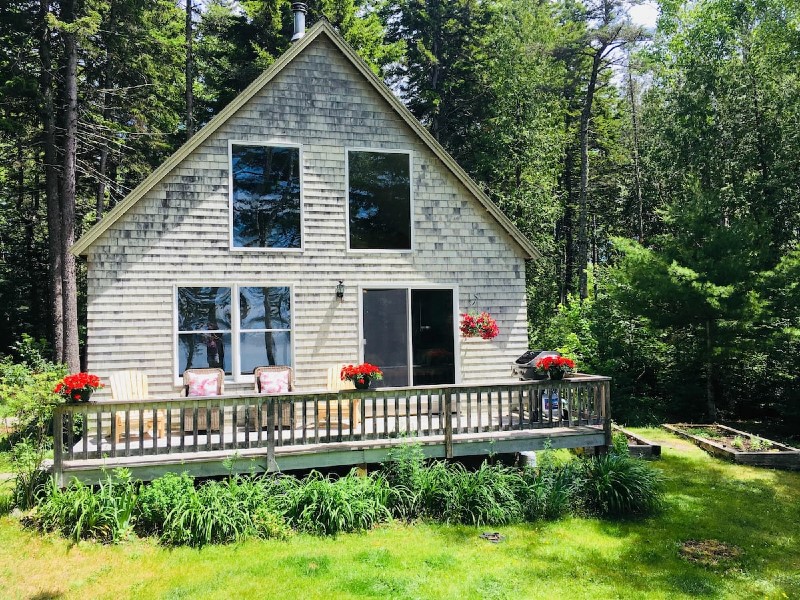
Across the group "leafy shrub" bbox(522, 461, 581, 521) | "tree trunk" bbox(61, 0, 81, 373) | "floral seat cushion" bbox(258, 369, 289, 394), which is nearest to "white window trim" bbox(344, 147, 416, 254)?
"floral seat cushion" bbox(258, 369, 289, 394)

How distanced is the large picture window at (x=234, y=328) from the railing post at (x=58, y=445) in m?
2.74

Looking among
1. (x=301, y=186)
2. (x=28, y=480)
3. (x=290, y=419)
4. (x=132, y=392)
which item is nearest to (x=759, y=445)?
(x=290, y=419)

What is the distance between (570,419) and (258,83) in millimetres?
7441

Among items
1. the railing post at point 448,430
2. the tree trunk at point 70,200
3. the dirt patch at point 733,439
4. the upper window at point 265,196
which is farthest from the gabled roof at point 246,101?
the tree trunk at point 70,200

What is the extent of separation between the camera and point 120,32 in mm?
17266

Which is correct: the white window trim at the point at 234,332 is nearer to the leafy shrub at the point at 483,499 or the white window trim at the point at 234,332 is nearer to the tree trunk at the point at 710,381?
the leafy shrub at the point at 483,499

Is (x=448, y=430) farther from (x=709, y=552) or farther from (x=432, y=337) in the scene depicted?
(x=709, y=552)

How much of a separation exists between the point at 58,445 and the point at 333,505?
10.9 ft

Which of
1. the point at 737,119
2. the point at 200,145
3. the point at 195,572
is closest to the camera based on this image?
the point at 195,572

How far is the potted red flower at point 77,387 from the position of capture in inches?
282

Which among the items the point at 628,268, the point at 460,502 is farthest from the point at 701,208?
the point at 460,502

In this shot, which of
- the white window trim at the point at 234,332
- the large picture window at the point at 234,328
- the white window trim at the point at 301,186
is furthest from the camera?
the white window trim at the point at 301,186

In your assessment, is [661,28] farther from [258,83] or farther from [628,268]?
[258,83]

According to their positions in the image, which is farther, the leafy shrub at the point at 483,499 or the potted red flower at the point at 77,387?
the leafy shrub at the point at 483,499
